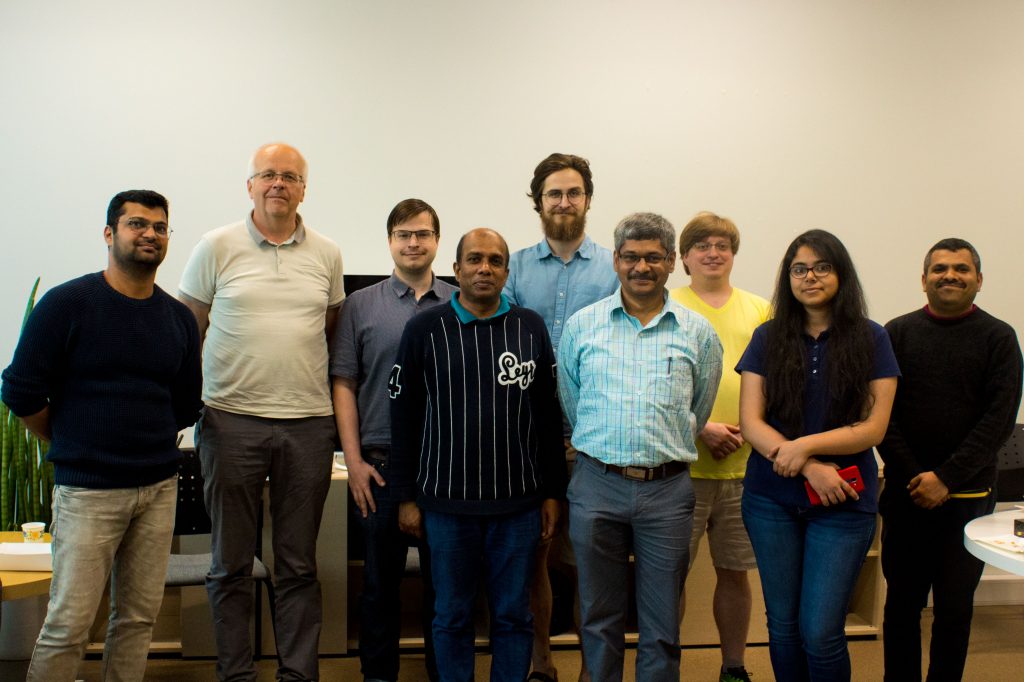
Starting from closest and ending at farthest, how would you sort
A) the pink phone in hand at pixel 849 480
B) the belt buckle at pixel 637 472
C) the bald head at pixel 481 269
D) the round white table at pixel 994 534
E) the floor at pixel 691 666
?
the round white table at pixel 994 534 → the pink phone in hand at pixel 849 480 → the belt buckle at pixel 637 472 → the bald head at pixel 481 269 → the floor at pixel 691 666

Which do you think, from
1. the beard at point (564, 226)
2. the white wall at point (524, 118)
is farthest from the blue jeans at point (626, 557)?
the white wall at point (524, 118)

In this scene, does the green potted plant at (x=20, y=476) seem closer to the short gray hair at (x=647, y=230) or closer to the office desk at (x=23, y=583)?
the office desk at (x=23, y=583)

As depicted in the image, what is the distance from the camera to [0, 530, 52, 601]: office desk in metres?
2.58

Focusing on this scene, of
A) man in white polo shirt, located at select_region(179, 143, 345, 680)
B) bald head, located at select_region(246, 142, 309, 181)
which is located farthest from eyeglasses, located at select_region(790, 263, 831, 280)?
bald head, located at select_region(246, 142, 309, 181)

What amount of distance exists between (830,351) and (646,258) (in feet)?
1.88

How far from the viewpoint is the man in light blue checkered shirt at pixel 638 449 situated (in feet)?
8.25

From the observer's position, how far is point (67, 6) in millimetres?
4074

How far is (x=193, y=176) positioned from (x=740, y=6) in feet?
9.17

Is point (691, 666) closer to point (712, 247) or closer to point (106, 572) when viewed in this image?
point (712, 247)

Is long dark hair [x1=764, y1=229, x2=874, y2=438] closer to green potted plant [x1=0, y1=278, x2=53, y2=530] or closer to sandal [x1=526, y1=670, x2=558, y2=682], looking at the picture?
sandal [x1=526, y1=670, x2=558, y2=682]

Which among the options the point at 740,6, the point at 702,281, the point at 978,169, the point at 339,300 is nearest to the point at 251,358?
the point at 339,300

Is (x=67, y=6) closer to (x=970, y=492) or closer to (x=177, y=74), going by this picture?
(x=177, y=74)

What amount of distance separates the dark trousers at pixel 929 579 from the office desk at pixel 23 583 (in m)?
2.62

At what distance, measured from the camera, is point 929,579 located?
9.10 feet
